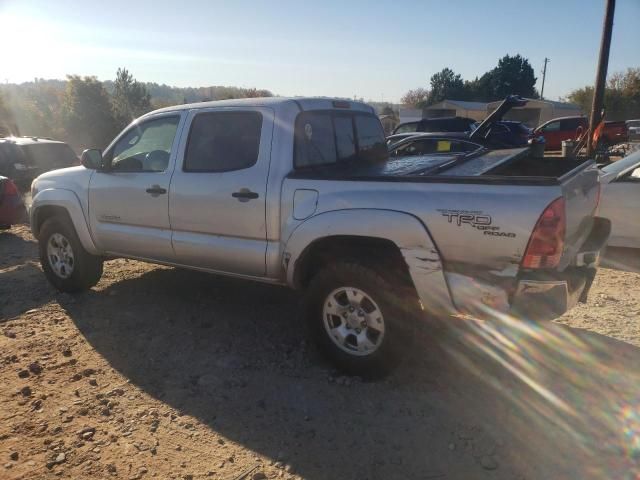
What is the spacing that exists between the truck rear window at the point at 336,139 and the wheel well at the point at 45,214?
284 cm

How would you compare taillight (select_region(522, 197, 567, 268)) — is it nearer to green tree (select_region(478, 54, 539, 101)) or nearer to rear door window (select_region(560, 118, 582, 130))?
rear door window (select_region(560, 118, 582, 130))

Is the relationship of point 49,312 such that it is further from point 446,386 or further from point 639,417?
point 639,417

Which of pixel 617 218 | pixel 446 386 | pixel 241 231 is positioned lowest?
pixel 446 386

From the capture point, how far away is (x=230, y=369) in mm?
3736

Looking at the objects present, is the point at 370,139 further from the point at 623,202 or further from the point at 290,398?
the point at 623,202

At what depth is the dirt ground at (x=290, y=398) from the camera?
8.91ft

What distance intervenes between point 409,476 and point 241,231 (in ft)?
7.04

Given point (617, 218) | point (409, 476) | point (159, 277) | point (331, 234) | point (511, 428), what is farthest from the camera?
point (617, 218)

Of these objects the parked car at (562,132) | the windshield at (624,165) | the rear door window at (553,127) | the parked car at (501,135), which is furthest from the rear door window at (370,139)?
the rear door window at (553,127)

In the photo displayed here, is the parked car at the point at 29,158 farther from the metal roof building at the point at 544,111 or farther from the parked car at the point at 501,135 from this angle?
the metal roof building at the point at 544,111

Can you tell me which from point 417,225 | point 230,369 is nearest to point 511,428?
point 417,225

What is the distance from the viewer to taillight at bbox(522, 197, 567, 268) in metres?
2.70

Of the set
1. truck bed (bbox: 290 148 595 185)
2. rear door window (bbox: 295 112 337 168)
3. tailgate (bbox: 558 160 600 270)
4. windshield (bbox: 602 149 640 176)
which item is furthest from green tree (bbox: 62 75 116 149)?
tailgate (bbox: 558 160 600 270)

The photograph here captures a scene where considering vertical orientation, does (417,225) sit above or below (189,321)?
above
